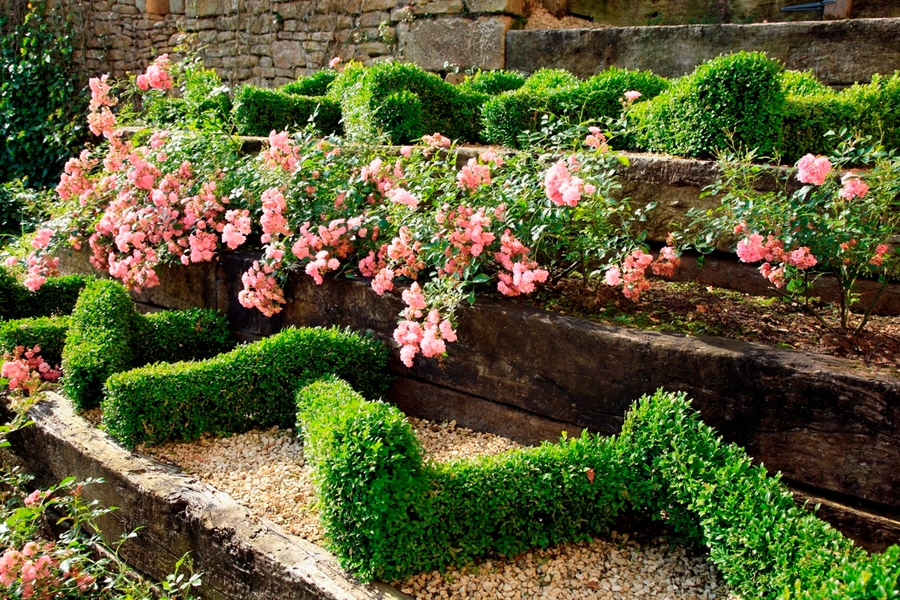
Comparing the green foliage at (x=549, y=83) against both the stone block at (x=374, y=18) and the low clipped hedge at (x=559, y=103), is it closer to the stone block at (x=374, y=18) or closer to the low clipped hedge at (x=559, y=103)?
the low clipped hedge at (x=559, y=103)

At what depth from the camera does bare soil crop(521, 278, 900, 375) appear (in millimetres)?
2748

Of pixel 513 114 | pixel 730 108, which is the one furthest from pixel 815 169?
pixel 513 114

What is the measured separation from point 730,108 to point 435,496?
2.34m

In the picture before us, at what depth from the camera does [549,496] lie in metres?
2.55

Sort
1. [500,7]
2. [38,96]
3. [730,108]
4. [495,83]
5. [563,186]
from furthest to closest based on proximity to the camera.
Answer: [38,96] < [500,7] < [495,83] < [730,108] < [563,186]

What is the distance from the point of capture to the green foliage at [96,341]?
3576 millimetres

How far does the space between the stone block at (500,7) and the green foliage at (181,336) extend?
3.65 m

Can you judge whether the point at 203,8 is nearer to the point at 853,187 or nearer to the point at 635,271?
the point at 635,271

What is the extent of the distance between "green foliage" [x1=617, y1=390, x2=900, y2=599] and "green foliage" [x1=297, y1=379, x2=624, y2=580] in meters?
0.13

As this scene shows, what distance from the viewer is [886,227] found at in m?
2.71

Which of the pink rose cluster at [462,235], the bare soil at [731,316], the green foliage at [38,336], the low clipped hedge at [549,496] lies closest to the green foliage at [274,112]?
the green foliage at [38,336]

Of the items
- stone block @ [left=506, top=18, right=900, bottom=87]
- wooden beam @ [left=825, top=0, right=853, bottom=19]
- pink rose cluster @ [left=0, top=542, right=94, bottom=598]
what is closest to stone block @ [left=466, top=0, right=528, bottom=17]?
stone block @ [left=506, top=18, right=900, bottom=87]

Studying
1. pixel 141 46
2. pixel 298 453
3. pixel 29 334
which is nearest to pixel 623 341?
pixel 298 453

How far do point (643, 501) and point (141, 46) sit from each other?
29.6 ft
